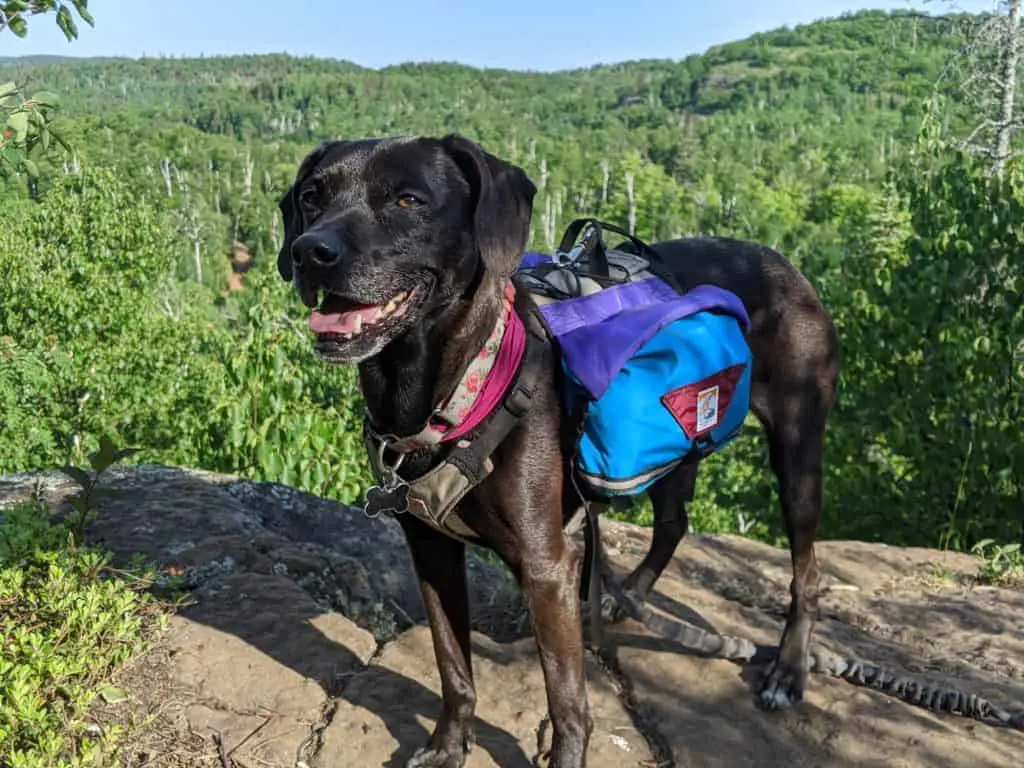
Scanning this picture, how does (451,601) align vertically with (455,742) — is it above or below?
above

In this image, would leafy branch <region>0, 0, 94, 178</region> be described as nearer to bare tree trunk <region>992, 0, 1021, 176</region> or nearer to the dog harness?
the dog harness

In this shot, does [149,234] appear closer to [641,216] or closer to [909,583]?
[909,583]

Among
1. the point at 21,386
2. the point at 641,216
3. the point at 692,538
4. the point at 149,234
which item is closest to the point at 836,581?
the point at 692,538

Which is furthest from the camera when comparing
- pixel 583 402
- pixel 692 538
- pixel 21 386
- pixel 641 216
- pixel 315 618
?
pixel 641 216

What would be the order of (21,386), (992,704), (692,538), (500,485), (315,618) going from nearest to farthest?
(500,485)
(992,704)
(315,618)
(692,538)
(21,386)

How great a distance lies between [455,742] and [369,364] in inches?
53.1

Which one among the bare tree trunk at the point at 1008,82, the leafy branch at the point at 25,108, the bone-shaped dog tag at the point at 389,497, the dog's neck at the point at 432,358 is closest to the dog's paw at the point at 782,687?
the bone-shaped dog tag at the point at 389,497

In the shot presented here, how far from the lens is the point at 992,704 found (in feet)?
11.4

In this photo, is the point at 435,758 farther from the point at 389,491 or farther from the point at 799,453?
the point at 799,453

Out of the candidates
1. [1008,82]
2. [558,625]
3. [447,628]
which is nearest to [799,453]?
[558,625]

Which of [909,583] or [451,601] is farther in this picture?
[909,583]

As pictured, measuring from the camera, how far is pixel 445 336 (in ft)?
8.96

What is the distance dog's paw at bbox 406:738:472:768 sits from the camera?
3.09 meters

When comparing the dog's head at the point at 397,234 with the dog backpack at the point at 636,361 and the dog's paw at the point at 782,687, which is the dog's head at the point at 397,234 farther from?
the dog's paw at the point at 782,687
